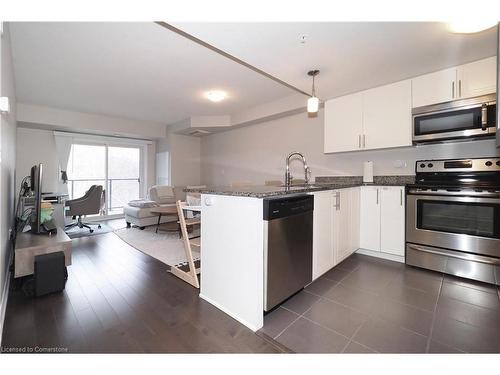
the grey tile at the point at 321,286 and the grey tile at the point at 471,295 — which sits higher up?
the grey tile at the point at 471,295

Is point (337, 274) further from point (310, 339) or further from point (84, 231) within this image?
point (84, 231)

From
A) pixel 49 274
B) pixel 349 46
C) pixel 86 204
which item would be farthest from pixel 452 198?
pixel 86 204

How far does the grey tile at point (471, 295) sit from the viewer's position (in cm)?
182

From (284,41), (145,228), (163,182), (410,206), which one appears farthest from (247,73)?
(163,182)

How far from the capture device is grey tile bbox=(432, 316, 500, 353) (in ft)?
4.42

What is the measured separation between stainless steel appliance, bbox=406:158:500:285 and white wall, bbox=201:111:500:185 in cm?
33

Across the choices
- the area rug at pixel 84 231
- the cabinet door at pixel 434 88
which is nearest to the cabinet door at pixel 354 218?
the cabinet door at pixel 434 88

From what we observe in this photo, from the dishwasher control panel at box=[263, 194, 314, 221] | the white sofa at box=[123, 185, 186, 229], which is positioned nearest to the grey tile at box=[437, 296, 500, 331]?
the dishwasher control panel at box=[263, 194, 314, 221]

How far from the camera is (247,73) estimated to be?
3.06 metres

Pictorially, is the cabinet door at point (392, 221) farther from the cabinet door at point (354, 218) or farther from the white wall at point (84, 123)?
the white wall at point (84, 123)

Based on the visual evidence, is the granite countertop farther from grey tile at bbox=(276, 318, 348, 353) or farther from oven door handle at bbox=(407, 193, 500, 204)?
grey tile at bbox=(276, 318, 348, 353)

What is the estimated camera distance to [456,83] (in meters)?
2.40

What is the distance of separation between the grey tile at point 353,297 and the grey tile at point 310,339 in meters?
0.44
